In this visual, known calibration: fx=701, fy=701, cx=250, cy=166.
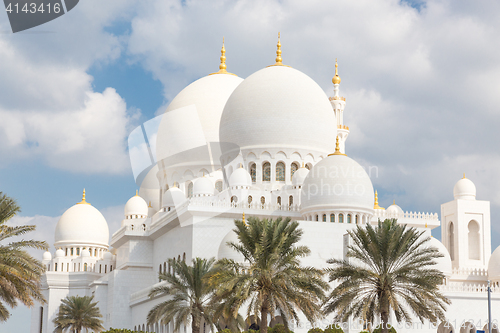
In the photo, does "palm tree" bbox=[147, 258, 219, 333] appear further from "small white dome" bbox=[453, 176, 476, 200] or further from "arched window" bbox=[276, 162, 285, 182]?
"small white dome" bbox=[453, 176, 476, 200]

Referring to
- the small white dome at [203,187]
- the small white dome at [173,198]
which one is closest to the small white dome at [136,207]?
the small white dome at [173,198]

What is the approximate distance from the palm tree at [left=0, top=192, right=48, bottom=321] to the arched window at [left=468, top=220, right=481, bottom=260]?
29290 mm

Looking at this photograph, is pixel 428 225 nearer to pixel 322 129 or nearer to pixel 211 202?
pixel 322 129

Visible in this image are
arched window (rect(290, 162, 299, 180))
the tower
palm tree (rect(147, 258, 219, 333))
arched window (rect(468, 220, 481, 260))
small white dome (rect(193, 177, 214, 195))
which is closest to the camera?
palm tree (rect(147, 258, 219, 333))

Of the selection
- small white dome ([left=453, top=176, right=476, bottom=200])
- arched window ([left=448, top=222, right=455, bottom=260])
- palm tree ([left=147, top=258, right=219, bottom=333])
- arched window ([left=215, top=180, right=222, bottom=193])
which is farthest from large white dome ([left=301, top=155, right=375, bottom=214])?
small white dome ([left=453, top=176, right=476, bottom=200])

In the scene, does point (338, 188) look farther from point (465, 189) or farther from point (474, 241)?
point (474, 241)

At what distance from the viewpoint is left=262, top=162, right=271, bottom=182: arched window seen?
39159 mm

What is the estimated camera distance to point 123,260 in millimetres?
40938

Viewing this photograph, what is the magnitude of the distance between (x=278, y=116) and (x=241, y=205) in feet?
21.8

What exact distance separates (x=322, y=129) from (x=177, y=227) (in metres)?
10.2

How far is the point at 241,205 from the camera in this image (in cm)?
3475

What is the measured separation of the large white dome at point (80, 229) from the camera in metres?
48.1

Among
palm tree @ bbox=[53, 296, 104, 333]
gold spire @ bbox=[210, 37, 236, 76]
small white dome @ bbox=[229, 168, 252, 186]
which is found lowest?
palm tree @ bbox=[53, 296, 104, 333]

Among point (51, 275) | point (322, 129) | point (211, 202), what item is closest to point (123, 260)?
point (51, 275)
